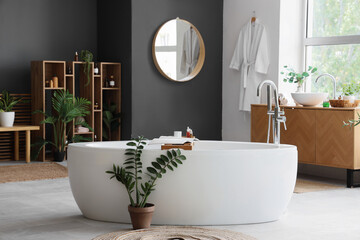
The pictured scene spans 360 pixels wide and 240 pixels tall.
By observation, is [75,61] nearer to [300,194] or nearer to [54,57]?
[54,57]

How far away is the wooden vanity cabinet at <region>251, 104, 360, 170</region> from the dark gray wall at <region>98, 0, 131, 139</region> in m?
2.19

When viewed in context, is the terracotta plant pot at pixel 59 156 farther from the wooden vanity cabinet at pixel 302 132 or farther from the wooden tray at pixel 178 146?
the wooden tray at pixel 178 146

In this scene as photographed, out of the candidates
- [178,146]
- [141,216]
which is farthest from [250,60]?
[141,216]

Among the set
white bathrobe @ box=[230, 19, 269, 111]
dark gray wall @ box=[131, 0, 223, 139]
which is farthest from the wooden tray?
white bathrobe @ box=[230, 19, 269, 111]

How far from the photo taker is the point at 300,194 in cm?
554

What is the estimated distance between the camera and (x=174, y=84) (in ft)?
26.2

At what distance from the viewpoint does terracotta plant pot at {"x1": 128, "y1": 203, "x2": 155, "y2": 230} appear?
398cm

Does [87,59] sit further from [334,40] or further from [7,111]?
[334,40]

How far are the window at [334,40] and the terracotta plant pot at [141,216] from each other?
362 centimetres

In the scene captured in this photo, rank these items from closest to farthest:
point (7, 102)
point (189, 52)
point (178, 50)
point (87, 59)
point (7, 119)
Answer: point (7, 119) → point (7, 102) → point (87, 59) → point (178, 50) → point (189, 52)

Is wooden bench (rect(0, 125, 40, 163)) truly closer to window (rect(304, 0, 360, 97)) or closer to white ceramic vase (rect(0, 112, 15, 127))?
white ceramic vase (rect(0, 112, 15, 127))

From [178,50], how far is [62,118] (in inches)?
71.3

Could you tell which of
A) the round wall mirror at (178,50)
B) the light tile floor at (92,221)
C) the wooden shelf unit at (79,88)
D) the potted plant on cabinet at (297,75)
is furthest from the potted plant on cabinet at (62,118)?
the potted plant on cabinet at (297,75)

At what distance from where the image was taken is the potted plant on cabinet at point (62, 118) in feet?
23.9
